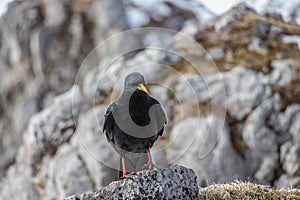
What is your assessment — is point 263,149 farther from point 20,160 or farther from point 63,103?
point 20,160

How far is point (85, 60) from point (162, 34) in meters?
16.5

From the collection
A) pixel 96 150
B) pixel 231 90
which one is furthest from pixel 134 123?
pixel 231 90

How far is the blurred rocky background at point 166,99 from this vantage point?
40594 millimetres

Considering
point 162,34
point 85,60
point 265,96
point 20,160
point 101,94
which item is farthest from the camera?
point 162,34

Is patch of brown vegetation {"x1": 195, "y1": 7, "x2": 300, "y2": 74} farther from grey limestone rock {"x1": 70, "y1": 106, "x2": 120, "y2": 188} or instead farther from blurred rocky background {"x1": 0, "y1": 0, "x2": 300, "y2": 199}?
grey limestone rock {"x1": 70, "y1": 106, "x2": 120, "y2": 188}

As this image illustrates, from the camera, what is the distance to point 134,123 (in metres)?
11.7

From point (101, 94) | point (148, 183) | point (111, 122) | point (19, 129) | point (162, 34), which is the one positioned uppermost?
point (162, 34)

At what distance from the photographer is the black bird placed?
454 inches

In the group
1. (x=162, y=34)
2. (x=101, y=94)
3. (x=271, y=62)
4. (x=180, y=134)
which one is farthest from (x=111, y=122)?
(x=162, y=34)

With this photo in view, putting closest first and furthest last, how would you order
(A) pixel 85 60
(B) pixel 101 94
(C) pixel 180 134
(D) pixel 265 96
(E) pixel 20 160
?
(C) pixel 180 134
(D) pixel 265 96
(B) pixel 101 94
(E) pixel 20 160
(A) pixel 85 60

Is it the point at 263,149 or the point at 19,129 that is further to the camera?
the point at 19,129

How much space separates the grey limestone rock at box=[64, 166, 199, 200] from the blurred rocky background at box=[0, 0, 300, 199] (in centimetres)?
1624

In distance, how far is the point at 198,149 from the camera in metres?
40.6

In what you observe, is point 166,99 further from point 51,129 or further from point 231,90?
point 51,129
